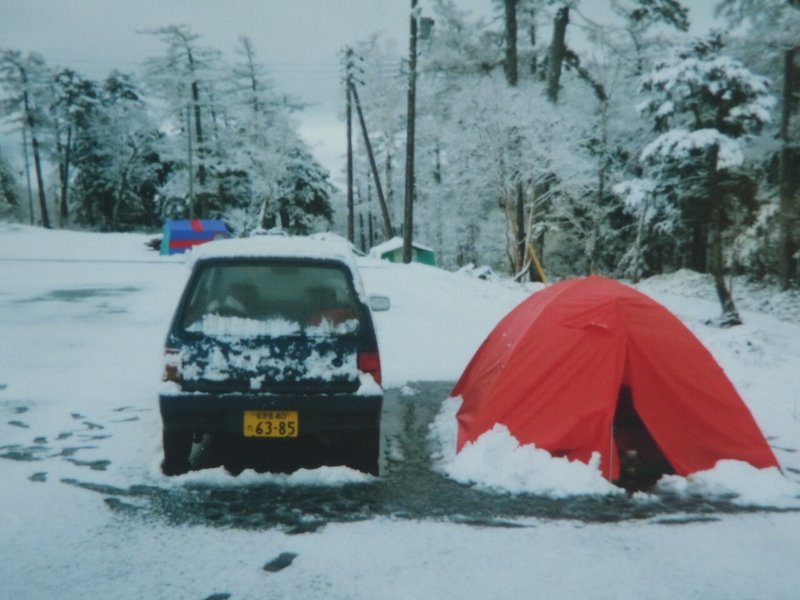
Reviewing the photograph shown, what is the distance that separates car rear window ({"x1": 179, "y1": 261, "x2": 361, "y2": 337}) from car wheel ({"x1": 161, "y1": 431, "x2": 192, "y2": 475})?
0.85 metres

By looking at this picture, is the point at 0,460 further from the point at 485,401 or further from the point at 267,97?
the point at 267,97

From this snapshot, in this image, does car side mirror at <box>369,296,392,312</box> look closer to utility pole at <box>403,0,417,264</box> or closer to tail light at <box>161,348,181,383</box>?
tail light at <box>161,348,181,383</box>

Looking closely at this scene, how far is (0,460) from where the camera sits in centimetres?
506

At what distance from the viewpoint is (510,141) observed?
21766 mm

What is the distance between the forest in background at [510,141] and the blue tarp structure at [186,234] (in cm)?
852

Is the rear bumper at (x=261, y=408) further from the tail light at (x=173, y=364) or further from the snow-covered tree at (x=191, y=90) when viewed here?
the snow-covered tree at (x=191, y=90)

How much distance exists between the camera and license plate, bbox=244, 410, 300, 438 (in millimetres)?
4500

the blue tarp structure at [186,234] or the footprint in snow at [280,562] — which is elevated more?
the blue tarp structure at [186,234]

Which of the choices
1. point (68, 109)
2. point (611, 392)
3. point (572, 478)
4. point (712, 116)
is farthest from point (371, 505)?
point (68, 109)

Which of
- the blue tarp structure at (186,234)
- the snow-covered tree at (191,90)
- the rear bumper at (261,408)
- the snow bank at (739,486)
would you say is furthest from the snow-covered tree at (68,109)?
the snow bank at (739,486)

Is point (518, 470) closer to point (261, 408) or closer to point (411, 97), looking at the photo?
point (261, 408)

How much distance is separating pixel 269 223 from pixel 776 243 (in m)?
36.2

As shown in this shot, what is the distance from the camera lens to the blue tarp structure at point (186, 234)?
2864cm

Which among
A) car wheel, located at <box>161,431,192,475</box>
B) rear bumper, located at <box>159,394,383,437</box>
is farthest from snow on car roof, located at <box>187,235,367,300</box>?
car wheel, located at <box>161,431,192,475</box>
